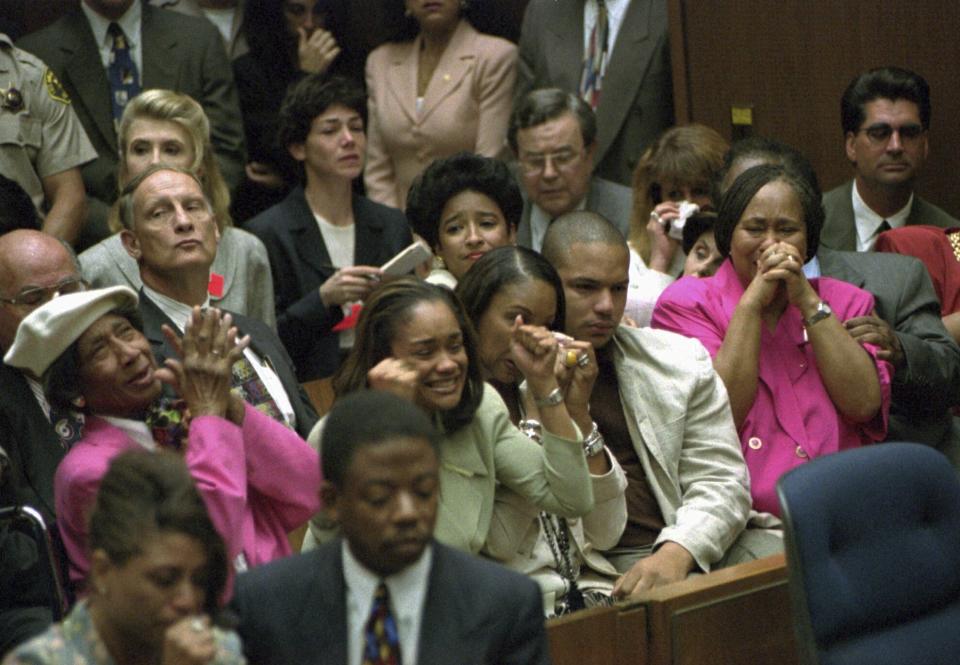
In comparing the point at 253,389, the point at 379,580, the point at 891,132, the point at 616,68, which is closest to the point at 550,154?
the point at 616,68

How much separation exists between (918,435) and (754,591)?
108 cm

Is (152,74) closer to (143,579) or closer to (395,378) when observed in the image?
(395,378)

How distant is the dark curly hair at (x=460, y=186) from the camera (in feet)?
13.8

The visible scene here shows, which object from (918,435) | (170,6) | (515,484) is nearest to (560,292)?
(515,484)

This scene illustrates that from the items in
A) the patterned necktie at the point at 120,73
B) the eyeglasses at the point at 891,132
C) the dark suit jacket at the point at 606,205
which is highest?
the patterned necktie at the point at 120,73

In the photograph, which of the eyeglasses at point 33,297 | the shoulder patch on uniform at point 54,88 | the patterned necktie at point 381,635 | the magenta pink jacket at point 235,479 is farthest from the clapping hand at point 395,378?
the shoulder patch on uniform at point 54,88

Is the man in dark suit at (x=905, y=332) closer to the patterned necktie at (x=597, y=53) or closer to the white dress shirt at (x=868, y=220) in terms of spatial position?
the white dress shirt at (x=868, y=220)

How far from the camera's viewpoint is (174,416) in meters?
3.00

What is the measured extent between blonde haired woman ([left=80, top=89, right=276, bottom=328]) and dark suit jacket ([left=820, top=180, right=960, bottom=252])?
173cm

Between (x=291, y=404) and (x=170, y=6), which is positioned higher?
(x=170, y=6)

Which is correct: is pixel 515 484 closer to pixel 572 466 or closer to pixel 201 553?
pixel 572 466

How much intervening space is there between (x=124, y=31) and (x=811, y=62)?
2314 mm

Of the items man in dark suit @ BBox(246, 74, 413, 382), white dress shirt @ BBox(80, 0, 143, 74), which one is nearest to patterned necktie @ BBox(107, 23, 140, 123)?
white dress shirt @ BBox(80, 0, 143, 74)

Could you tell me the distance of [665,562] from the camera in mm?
3312
